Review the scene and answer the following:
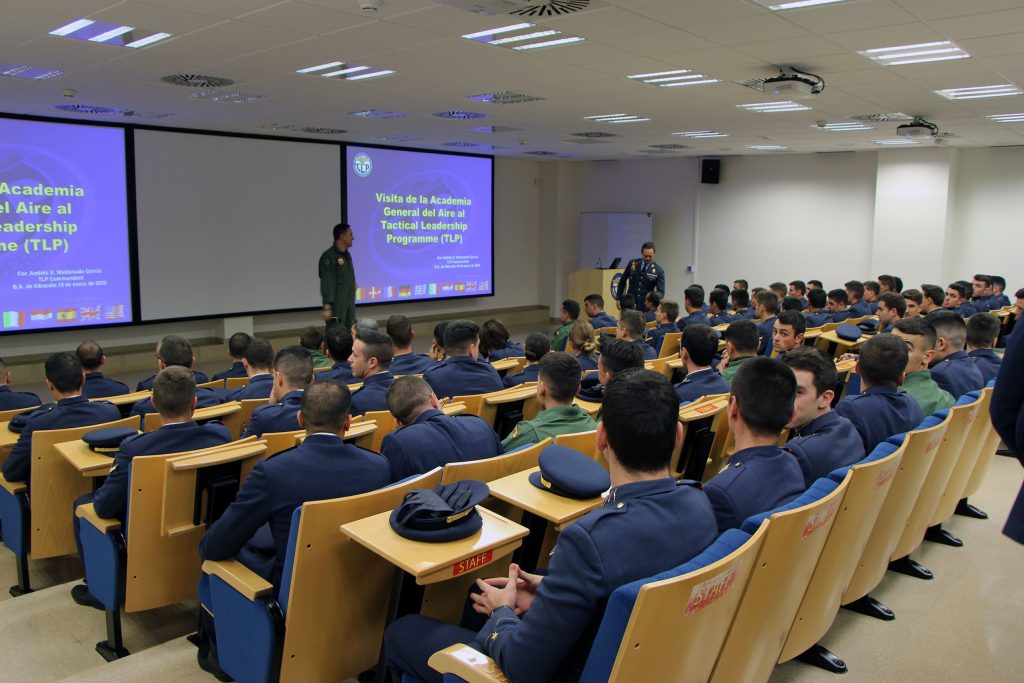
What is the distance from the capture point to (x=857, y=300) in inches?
376

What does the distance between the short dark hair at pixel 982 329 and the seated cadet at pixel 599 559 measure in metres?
4.31

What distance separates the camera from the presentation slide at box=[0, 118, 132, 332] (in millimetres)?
8414

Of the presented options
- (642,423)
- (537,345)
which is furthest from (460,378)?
(642,423)

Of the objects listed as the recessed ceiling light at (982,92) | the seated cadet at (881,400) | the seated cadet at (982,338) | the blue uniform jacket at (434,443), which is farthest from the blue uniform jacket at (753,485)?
the recessed ceiling light at (982,92)

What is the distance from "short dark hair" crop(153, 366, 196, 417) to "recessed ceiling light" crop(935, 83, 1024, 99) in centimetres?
660

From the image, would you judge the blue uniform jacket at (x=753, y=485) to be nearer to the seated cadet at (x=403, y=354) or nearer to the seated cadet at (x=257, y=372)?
the seated cadet at (x=403, y=354)

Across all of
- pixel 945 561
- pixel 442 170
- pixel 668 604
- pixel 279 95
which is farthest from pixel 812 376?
pixel 442 170

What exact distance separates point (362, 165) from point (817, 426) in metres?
9.61

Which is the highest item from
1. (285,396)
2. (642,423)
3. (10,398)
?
(642,423)

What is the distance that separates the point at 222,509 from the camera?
3.06m

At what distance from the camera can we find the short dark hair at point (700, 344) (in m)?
4.51

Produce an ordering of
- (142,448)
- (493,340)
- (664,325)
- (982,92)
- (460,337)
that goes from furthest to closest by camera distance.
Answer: (664,325) < (982,92) < (493,340) < (460,337) < (142,448)

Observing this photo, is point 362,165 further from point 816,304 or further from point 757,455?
point 757,455

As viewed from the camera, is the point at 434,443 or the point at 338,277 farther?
the point at 338,277
